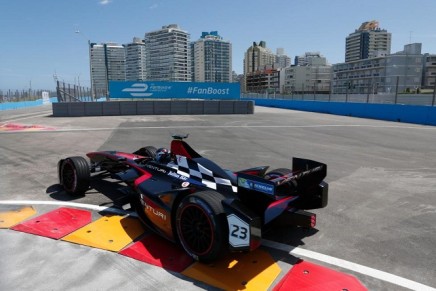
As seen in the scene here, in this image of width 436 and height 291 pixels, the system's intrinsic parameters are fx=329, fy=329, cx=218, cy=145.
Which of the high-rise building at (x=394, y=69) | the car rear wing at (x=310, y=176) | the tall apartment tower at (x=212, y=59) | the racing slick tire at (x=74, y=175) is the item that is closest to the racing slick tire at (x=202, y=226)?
the car rear wing at (x=310, y=176)

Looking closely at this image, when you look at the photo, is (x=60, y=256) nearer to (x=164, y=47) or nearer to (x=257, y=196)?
(x=257, y=196)

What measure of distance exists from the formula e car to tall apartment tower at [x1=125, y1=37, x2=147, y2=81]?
2339 inches

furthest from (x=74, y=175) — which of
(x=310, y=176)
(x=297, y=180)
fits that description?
(x=310, y=176)

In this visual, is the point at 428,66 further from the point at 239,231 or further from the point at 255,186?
the point at 239,231

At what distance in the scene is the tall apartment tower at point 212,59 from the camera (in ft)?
317

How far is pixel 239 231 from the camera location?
10.8 feet

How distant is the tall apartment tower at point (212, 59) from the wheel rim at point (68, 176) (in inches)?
3596

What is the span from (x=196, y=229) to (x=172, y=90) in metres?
25.3

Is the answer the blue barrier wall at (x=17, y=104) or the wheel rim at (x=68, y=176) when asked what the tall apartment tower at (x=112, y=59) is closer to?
the blue barrier wall at (x=17, y=104)

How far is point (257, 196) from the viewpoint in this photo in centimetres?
353

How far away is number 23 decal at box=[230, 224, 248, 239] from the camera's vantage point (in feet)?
10.6

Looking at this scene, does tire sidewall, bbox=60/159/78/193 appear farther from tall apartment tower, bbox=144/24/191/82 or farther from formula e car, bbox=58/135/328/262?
tall apartment tower, bbox=144/24/191/82

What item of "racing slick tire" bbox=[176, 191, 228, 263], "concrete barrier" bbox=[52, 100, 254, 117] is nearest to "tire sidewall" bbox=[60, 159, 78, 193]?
"racing slick tire" bbox=[176, 191, 228, 263]

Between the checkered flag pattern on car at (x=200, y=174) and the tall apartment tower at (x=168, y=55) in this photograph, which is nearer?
the checkered flag pattern on car at (x=200, y=174)
